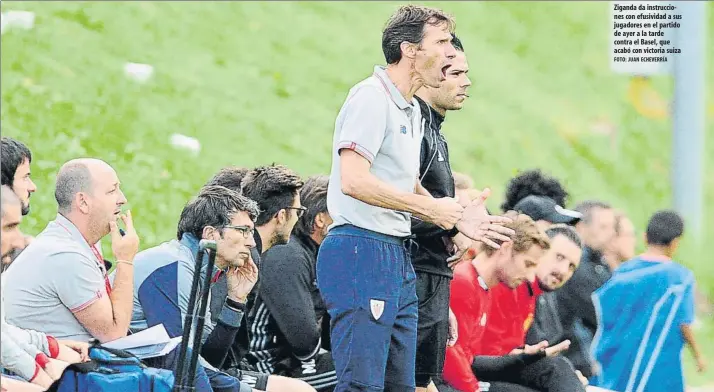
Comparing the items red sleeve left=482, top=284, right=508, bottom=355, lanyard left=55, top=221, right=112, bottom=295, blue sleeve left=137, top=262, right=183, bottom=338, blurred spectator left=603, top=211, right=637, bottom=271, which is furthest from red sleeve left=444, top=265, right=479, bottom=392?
blurred spectator left=603, top=211, right=637, bottom=271

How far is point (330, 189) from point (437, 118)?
36.1 inches

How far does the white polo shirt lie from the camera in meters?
4.44

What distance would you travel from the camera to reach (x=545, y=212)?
7461 millimetres

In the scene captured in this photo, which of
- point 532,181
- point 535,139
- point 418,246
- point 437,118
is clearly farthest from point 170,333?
point 535,139

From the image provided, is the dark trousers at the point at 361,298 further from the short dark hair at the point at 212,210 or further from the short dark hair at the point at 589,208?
the short dark hair at the point at 589,208

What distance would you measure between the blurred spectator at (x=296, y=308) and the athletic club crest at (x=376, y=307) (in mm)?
1117

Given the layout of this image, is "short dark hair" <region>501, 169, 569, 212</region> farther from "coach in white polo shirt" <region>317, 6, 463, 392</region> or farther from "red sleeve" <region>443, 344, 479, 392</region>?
"coach in white polo shirt" <region>317, 6, 463, 392</region>

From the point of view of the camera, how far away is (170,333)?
5039 millimetres

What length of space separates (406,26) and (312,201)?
1557mm

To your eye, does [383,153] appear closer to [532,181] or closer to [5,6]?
[532,181]

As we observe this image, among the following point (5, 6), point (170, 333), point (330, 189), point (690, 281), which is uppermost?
point (5, 6)

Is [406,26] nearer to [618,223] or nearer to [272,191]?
[272,191]

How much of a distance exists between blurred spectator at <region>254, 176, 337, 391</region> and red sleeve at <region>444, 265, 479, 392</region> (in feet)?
1.84

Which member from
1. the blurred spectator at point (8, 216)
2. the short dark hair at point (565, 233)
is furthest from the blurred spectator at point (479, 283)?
the blurred spectator at point (8, 216)
